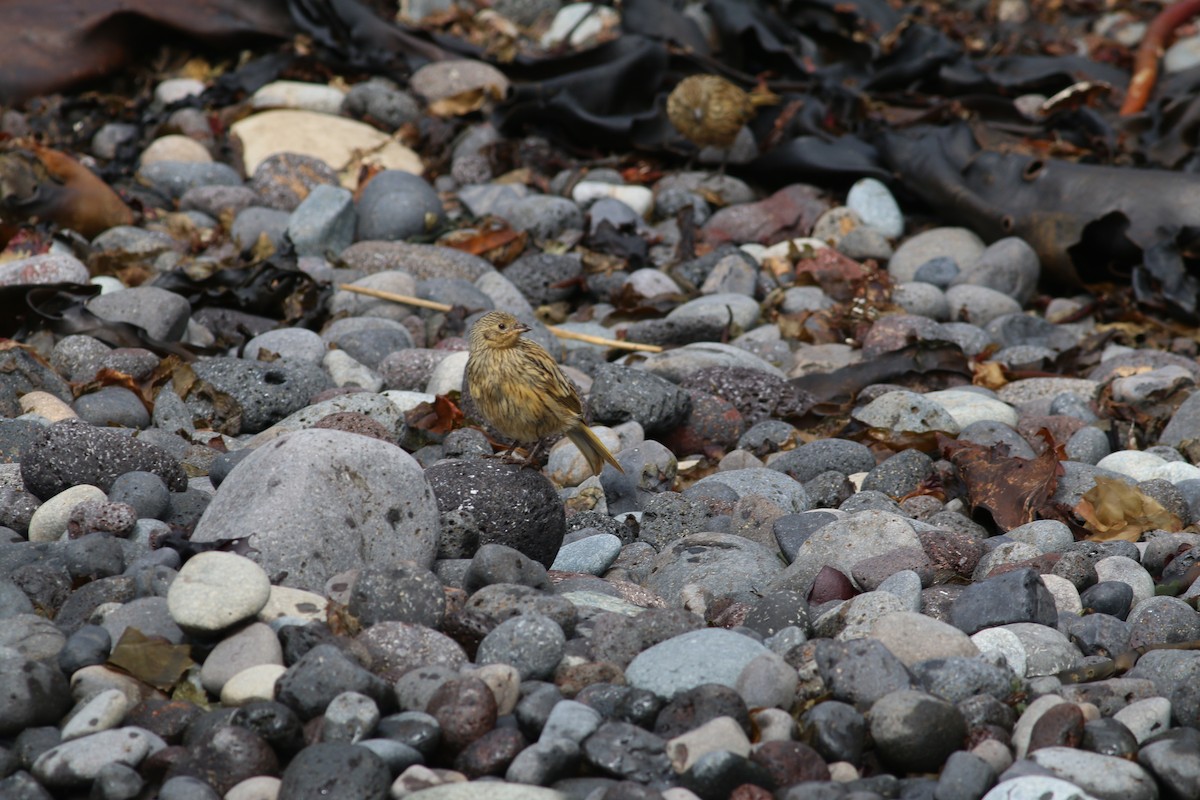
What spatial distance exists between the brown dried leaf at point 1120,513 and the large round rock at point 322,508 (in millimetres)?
2777

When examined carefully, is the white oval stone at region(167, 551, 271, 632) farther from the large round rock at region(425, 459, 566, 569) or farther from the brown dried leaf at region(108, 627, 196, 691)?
the large round rock at region(425, 459, 566, 569)

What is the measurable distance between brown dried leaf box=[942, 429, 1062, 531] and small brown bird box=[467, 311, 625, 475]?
1.78 metres

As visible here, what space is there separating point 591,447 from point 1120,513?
2.22m

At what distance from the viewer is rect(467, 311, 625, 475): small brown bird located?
5.18 m

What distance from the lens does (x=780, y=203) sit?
960 cm

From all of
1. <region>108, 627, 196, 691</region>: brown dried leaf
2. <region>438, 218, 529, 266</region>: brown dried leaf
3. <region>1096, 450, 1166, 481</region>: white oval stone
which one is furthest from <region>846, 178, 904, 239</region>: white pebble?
<region>108, 627, 196, 691</region>: brown dried leaf

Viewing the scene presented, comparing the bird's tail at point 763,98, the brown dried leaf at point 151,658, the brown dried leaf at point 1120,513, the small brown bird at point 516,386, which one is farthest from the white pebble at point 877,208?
the brown dried leaf at point 151,658

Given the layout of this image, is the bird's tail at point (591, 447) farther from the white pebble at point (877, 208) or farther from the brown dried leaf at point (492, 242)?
the white pebble at point (877, 208)

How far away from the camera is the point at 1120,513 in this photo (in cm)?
535

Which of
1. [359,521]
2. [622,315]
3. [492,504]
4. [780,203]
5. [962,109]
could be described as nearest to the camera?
[359,521]

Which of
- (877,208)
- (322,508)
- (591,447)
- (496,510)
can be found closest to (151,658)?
(322,508)

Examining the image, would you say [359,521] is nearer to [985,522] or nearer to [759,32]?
[985,522]

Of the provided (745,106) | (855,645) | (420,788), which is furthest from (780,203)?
(420,788)

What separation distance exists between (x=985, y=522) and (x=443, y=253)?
14.0 feet
